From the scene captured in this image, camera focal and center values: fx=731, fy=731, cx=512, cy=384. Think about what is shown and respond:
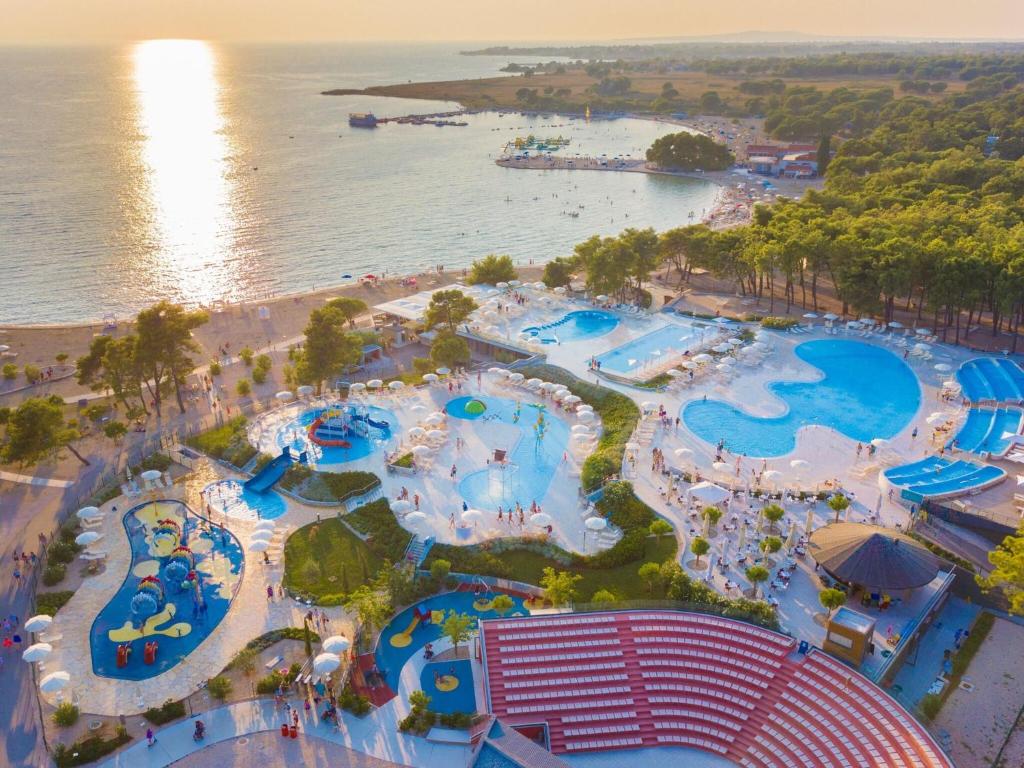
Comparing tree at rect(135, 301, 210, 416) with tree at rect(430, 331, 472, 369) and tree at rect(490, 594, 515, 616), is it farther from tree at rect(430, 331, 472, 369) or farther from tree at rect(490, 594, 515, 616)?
tree at rect(490, 594, 515, 616)

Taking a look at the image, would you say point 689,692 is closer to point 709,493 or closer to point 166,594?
point 709,493

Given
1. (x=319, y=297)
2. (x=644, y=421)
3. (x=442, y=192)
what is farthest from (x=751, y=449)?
(x=442, y=192)

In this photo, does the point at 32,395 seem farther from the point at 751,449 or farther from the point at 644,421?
the point at 751,449

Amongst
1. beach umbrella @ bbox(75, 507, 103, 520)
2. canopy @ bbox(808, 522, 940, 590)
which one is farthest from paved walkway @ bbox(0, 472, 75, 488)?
canopy @ bbox(808, 522, 940, 590)

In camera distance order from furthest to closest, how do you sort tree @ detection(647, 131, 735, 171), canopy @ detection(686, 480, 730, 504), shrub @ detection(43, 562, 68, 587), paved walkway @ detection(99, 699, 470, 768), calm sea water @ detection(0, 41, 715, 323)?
tree @ detection(647, 131, 735, 171)
calm sea water @ detection(0, 41, 715, 323)
canopy @ detection(686, 480, 730, 504)
shrub @ detection(43, 562, 68, 587)
paved walkway @ detection(99, 699, 470, 768)

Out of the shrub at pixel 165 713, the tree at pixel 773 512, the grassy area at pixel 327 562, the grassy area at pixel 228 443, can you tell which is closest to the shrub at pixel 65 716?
the shrub at pixel 165 713

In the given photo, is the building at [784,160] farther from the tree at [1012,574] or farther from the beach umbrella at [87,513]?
the beach umbrella at [87,513]

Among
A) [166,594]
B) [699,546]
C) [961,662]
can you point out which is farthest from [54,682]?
[961,662]

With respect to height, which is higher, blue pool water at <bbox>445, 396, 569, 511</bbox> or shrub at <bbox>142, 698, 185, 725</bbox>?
blue pool water at <bbox>445, 396, 569, 511</bbox>

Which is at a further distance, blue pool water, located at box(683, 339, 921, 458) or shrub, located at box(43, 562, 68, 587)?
blue pool water, located at box(683, 339, 921, 458)
